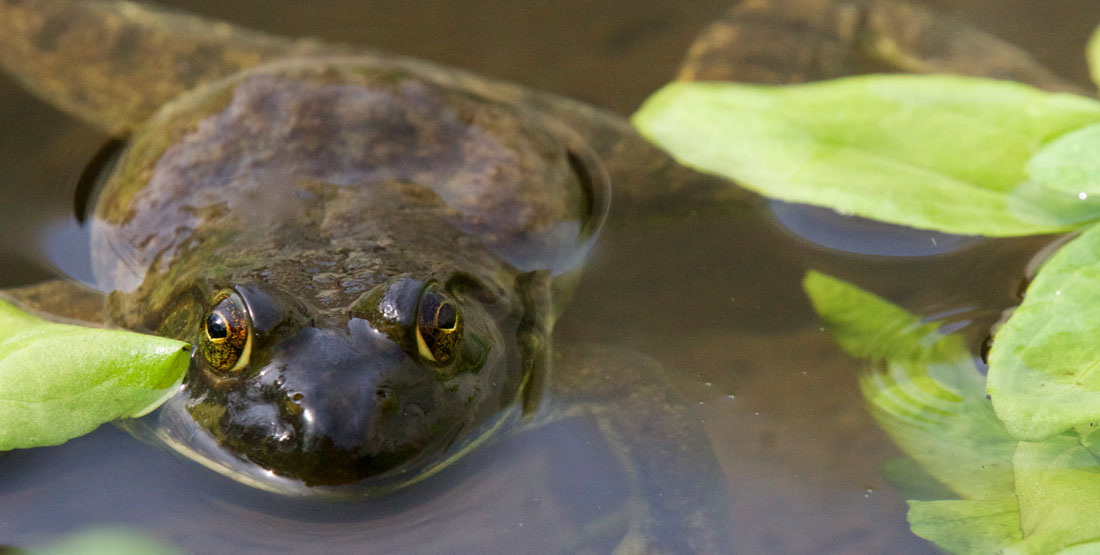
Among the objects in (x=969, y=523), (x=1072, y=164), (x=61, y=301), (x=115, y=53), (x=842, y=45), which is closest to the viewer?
(x=969, y=523)

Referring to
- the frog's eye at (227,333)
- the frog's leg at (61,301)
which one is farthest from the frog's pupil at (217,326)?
the frog's leg at (61,301)

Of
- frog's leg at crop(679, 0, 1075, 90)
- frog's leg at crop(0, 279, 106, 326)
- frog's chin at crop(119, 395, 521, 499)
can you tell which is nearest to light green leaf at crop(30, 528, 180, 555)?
frog's chin at crop(119, 395, 521, 499)

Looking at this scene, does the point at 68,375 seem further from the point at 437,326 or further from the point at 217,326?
the point at 437,326

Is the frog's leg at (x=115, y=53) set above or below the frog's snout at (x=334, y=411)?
above

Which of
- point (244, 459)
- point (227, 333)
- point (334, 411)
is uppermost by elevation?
point (227, 333)

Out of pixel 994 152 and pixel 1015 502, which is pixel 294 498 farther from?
pixel 994 152

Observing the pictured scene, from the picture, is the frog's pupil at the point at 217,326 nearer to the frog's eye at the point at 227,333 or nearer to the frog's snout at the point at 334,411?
the frog's eye at the point at 227,333

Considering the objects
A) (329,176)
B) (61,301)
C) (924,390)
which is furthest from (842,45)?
(61,301)

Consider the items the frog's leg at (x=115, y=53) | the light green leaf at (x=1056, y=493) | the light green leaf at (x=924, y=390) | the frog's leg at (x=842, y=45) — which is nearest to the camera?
the light green leaf at (x=1056, y=493)

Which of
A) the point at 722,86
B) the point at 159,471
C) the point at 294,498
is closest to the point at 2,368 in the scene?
the point at 159,471
